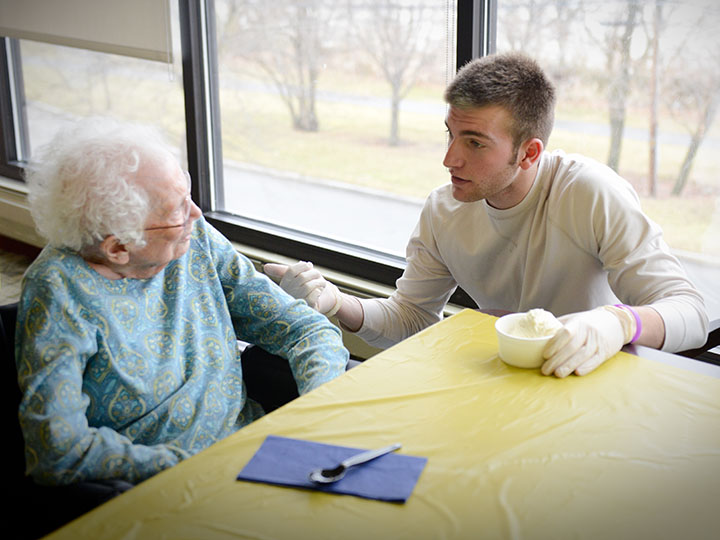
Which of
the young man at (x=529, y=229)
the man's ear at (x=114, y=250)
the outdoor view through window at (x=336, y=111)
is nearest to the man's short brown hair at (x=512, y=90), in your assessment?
the young man at (x=529, y=229)

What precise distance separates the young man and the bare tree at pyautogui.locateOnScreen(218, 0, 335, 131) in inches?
43.5

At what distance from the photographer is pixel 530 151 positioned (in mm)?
1742

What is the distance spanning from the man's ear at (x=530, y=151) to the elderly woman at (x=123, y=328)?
601mm

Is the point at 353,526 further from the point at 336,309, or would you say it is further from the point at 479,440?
the point at 336,309

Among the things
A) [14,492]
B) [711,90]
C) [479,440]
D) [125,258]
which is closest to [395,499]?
[479,440]

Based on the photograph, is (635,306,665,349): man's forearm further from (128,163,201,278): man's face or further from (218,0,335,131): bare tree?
(218,0,335,131): bare tree

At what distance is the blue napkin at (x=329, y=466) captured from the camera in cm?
99

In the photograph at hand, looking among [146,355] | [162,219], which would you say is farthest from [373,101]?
[146,355]

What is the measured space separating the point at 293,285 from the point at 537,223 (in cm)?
60

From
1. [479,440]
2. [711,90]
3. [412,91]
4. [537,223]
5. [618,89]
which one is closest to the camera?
[479,440]

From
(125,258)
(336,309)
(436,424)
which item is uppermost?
(125,258)

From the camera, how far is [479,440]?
3.63 feet

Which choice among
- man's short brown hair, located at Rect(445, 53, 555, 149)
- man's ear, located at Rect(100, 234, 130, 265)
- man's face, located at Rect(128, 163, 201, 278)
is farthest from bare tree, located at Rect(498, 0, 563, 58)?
man's ear, located at Rect(100, 234, 130, 265)

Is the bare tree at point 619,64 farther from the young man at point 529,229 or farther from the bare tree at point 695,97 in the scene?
the young man at point 529,229
